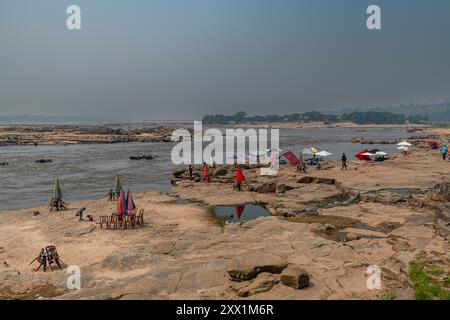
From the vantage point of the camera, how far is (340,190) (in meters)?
30.0

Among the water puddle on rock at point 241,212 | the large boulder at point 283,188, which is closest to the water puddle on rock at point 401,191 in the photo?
the large boulder at point 283,188

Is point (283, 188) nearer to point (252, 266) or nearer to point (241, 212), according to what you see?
point (241, 212)

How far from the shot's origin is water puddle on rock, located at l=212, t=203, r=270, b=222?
2384 centimetres

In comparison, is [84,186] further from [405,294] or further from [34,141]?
[34,141]

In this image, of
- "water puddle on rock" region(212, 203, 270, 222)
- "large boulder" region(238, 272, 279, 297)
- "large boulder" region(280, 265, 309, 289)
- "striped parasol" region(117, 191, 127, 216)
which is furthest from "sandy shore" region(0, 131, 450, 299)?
"striped parasol" region(117, 191, 127, 216)

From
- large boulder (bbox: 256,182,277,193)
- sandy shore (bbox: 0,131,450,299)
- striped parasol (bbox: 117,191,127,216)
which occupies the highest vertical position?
striped parasol (bbox: 117,191,127,216)

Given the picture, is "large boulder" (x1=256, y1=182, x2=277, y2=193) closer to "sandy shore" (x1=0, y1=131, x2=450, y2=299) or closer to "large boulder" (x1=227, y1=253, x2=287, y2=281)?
"sandy shore" (x1=0, y1=131, x2=450, y2=299)

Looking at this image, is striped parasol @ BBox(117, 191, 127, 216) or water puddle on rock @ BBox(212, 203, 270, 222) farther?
water puddle on rock @ BBox(212, 203, 270, 222)

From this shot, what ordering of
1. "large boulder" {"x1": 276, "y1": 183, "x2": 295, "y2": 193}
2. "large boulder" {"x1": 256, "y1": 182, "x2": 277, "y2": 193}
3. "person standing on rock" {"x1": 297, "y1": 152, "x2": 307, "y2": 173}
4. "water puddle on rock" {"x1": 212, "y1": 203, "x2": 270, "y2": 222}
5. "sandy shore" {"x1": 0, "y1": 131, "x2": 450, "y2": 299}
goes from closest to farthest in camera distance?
"sandy shore" {"x1": 0, "y1": 131, "x2": 450, "y2": 299} < "water puddle on rock" {"x1": 212, "y1": 203, "x2": 270, "y2": 222} < "large boulder" {"x1": 276, "y1": 183, "x2": 295, "y2": 193} < "large boulder" {"x1": 256, "y1": 182, "x2": 277, "y2": 193} < "person standing on rock" {"x1": 297, "y1": 152, "x2": 307, "y2": 173}

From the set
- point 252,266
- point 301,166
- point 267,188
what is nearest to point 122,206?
point 252,266

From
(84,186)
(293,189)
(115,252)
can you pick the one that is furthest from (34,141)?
Answer: (115,252)

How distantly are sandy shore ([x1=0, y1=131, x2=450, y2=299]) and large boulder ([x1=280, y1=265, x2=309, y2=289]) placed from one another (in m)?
0.16
